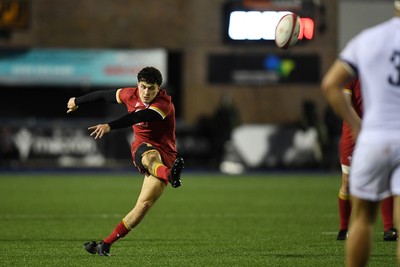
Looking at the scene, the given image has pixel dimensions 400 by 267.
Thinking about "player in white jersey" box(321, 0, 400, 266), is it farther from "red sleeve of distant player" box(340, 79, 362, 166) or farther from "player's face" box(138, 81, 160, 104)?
"red sleeve of distant player" box(340, 79, 362, 166)

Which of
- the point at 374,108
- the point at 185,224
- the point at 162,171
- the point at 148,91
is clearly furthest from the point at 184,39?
the point at 374,108

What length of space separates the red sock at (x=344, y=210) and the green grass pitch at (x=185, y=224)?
33 centimetres

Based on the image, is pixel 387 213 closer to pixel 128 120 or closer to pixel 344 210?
pixel 344 210

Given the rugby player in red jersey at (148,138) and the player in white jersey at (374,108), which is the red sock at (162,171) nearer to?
the rugby player in red jersey at (148,138)

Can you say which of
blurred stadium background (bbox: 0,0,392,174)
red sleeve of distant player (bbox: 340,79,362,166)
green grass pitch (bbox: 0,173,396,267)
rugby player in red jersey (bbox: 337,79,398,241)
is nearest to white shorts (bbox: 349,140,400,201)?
green grass pitch (bbox: 0,173,396,267)

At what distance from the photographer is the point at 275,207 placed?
625 inches

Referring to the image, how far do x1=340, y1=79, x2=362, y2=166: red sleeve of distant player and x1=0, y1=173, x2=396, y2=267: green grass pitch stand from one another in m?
0.92

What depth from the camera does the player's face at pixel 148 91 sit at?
8891mm

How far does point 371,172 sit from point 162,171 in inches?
125

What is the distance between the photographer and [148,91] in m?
8.90

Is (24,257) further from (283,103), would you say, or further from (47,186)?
(283,103)

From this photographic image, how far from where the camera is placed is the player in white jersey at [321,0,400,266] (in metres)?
5.90

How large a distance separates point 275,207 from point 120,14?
49.6 feet

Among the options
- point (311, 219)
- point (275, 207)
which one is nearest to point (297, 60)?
point (275, 207)
